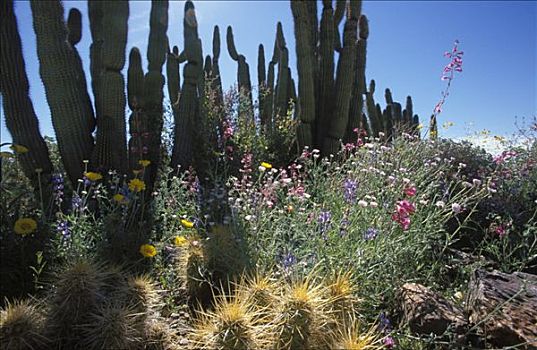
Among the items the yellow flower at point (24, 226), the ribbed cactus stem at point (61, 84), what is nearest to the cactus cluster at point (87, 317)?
the yellow flower at point (24, 226)

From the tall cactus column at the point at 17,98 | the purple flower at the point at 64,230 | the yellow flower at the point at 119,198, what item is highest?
the tall cactus column at the point at 17,98

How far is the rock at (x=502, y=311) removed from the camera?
1.79 m

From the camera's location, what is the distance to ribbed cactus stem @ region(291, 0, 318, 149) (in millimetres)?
6398

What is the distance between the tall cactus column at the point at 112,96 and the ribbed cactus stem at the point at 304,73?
9.55 ft

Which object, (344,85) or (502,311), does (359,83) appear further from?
(502,311)

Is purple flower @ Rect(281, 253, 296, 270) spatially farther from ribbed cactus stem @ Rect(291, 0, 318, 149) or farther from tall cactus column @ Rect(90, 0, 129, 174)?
ribbed cactus stem @ Rect(291, 0, 318, 149)

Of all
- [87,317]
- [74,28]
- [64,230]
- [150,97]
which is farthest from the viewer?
[74,28]

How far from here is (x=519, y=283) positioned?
215 cm

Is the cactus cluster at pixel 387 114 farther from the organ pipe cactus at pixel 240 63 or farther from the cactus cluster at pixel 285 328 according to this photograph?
the cactus cluster at pixel 285 328

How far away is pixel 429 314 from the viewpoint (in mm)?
1899

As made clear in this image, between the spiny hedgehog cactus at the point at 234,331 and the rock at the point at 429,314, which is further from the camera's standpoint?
the rock at the point at 429,314

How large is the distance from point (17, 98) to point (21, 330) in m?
3.21

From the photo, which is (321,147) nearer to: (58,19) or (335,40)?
(335,40)

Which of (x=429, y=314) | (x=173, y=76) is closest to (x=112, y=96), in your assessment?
(x=173, y=76)
